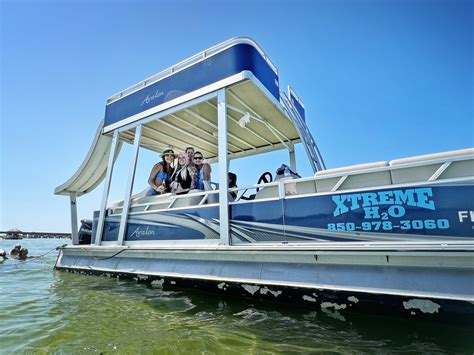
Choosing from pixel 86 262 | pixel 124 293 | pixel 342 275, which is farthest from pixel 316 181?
pixel 86 262

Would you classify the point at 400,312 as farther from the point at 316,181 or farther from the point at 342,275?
the point at 316,181

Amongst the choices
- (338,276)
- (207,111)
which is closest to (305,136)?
(207,111)

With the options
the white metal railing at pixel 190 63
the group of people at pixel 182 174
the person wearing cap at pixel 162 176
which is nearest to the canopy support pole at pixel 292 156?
the white metal railing at pixel 190 63

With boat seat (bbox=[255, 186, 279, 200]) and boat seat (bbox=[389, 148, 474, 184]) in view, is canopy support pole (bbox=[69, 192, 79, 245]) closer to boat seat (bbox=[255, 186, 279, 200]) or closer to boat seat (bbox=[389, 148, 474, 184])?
boat seat (bbox=[255, 186, 279, 200])

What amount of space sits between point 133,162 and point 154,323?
3672mm

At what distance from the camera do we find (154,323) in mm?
2803

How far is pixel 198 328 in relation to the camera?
8.70 ft

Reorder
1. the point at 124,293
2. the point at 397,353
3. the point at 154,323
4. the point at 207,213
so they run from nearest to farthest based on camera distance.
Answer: the point at 397,353, the point at 154,323, the point at 124,293, the point at 207,213

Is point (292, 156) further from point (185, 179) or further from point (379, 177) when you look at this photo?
point (379, 177)

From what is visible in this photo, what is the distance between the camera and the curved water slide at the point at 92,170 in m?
6.86

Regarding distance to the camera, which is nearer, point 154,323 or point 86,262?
point 154,323

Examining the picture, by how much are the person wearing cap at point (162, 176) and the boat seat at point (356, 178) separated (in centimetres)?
362

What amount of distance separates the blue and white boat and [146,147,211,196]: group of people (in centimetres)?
33

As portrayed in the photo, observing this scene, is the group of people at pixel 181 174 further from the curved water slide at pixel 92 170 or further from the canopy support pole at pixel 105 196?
the curved water slide at pixel 92 170
